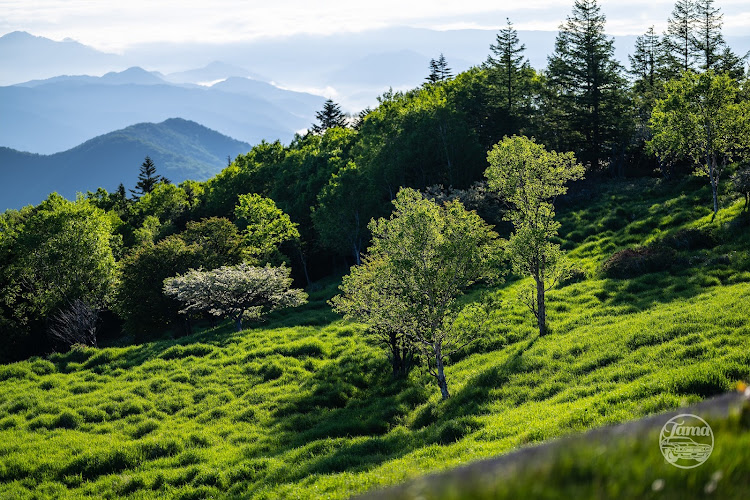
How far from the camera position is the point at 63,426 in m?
22.1

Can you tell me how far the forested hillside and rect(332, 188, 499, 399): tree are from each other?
117mm

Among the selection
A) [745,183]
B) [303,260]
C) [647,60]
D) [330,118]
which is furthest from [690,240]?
[330,118]

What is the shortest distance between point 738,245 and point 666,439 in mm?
32898

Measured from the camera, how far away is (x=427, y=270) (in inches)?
824

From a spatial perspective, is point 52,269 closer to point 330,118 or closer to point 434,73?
point 330,118

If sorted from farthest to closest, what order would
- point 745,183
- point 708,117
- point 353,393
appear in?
point 708,117 → point 745,183 → point 353,393

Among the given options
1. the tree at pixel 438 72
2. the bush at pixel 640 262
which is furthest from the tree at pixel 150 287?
the tree at pixel 438 72

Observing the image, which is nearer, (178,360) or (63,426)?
(63,426)

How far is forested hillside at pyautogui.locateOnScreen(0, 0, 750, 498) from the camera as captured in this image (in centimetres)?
1631

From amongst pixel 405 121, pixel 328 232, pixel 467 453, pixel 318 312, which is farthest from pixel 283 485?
pixel 405 121

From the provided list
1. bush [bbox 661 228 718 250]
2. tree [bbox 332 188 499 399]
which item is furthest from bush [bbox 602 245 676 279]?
tree [bbox 332 188 499 399]

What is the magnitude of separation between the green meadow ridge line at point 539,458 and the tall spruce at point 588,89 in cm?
6291

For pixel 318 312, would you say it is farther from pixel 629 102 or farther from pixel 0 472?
pixel 629 102

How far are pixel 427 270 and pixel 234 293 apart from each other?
23.3 m
